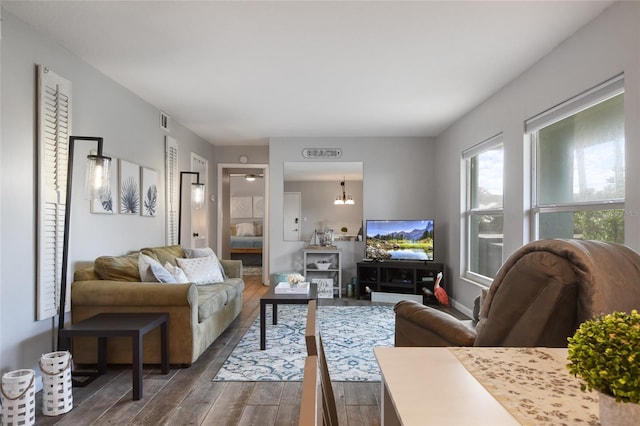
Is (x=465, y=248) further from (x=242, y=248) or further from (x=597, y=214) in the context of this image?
(x=242, y=248)

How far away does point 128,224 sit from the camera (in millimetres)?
4004

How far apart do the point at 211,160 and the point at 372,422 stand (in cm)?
547

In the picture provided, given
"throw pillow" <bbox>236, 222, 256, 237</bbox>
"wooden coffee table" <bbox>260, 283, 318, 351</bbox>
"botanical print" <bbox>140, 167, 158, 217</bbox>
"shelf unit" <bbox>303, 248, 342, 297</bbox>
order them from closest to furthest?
"wooden coffee table" <bbox>260, 283, 318, 351</bbox> → "botanical print" <bbox>140, 167, 158, 217</bbox> → "shelf unit" <bbox>303, 248, 342, 297</bbox> → "throw pillow" <bbox>236, 222, 256, 237</bbox>

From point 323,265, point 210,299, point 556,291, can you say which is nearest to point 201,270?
point 210,299

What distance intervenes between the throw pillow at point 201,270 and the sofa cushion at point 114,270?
78 cm

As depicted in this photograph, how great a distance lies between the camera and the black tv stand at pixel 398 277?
18.7ft

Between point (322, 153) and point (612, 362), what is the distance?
19.0 ft

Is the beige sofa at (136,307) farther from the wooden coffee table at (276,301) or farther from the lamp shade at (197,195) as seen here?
the lamp shade at (197,195)

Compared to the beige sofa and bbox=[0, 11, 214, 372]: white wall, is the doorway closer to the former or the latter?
bbox=[0, 11, 214, 372]: white wall

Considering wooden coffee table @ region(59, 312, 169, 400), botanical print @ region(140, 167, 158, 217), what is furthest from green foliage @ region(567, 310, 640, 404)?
botanical print @ region(140, 167, 158, 217)

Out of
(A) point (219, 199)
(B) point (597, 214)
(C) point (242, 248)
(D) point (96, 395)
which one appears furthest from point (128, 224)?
(C) point (242, 248)

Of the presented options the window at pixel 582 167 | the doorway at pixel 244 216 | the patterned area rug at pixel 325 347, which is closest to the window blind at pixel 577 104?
the window at pixel 582 167

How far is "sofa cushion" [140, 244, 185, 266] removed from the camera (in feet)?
13.0

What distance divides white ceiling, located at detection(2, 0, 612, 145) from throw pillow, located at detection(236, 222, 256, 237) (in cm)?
608
